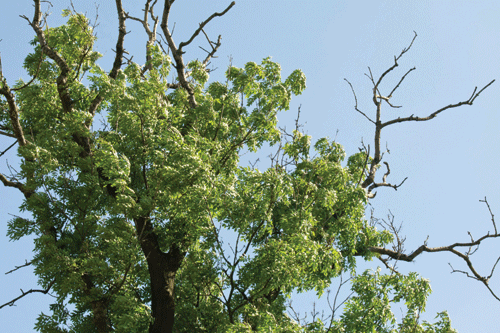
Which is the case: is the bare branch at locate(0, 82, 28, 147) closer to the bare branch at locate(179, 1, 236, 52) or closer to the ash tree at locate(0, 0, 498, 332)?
the ash tree at locate(0, 0, 498, 332)

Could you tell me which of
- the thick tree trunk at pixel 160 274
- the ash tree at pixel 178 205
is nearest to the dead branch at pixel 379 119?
the ash tree at pixel 178 205

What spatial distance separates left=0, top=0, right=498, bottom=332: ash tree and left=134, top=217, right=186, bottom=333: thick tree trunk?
0.03m

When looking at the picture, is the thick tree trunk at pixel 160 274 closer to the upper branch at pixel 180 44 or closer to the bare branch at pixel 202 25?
the upper branch at pixel 180 44

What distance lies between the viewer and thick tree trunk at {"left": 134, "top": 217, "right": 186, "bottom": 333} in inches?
400

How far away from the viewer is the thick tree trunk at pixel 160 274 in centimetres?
1016

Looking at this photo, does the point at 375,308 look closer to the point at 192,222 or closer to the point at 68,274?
the point at 192,222

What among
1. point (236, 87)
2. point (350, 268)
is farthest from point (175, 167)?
point (350, 268)

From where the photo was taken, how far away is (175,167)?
965cm

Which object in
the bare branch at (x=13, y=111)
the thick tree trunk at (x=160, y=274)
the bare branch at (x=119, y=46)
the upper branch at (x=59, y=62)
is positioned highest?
the bare branch at (x=119, y=46)

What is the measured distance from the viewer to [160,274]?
10.6 metres

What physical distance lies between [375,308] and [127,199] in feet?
18.5

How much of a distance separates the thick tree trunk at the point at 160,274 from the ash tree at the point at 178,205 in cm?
3

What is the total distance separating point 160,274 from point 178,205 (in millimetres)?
1975

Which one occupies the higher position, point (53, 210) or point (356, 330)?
point (53, 210)
